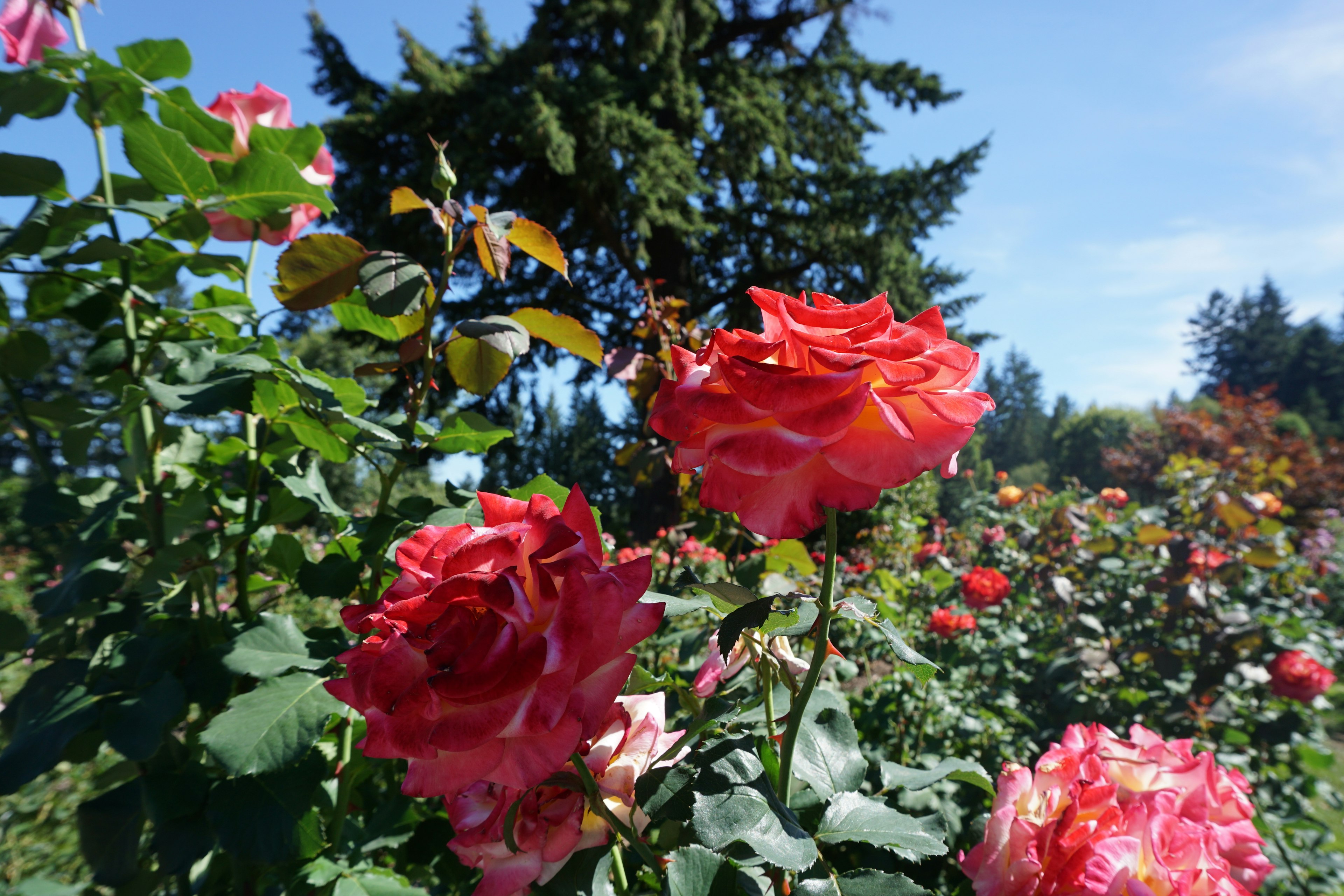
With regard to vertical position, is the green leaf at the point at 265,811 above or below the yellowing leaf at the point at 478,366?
below

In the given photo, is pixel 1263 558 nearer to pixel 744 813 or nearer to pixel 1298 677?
pixel 1298 677

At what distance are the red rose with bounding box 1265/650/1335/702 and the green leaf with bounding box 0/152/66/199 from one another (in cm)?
312

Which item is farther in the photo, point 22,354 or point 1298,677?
point 1298,677

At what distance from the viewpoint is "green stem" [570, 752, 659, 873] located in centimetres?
44

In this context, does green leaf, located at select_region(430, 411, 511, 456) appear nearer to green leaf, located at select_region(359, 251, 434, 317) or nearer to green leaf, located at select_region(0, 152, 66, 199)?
green leaf, located at select_region(359, 251, 434, 317)

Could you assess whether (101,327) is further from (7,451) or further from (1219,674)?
(7,451)

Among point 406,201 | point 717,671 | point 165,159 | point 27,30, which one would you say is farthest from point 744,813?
point 27,30

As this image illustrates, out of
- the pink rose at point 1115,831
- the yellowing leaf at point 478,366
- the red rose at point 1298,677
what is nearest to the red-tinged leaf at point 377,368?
the yellowing leaf at point 478,366

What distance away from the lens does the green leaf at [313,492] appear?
2.67 feet

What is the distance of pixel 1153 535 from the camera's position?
6.75 ft

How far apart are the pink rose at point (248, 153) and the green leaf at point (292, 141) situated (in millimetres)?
11

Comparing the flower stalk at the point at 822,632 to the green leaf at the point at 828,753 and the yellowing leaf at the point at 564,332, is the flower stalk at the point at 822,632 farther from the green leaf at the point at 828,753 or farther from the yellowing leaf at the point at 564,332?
the yellowing leaf at the point at 564,332

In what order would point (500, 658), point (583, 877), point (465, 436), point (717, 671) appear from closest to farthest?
point (500, 658)
point (583, 877)
point (717, 671)
point (465, 436)

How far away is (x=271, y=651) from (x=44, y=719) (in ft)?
0.72
